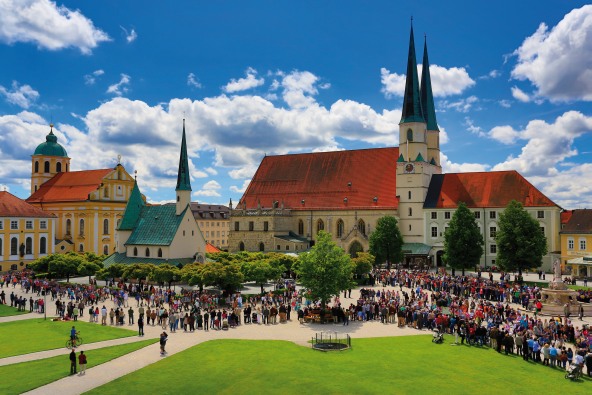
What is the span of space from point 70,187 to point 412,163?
167 feet

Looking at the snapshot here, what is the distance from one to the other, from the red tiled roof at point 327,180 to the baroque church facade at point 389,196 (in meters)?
0.14

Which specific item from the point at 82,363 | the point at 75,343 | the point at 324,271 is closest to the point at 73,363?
the point at 82,363

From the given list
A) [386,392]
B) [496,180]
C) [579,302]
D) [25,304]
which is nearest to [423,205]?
[496,180]

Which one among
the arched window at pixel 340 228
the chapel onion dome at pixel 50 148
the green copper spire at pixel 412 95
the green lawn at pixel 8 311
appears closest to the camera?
the green lawn at pixel 8 311

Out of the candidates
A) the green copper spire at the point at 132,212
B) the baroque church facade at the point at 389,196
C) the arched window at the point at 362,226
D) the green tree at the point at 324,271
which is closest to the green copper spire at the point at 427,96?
the baroque church facade at the point at 389,196

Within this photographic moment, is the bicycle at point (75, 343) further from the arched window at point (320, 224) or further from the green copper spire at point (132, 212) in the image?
the arched window at point (320, 224)

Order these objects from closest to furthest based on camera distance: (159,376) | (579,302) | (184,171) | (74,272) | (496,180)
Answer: (159,376) < (579,302) < (74,272) < (184,171) < (496,180)

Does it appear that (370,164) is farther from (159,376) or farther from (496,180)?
(159,376)

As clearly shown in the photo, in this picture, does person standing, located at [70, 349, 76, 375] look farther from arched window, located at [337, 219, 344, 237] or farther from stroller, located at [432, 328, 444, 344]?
arched window, located at [337, 219, 344, 237]

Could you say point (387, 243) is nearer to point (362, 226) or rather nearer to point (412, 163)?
point (362, 226)

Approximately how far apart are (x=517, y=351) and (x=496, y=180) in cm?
4292

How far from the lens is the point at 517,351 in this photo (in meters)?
23.7

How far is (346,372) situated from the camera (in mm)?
19828

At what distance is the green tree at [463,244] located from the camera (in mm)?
51094
